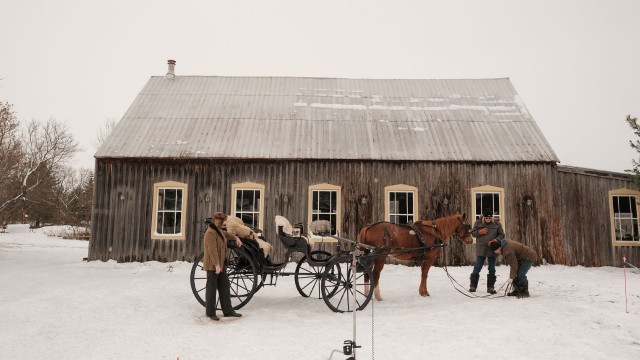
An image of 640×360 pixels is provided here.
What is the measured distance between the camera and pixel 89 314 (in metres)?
7.07

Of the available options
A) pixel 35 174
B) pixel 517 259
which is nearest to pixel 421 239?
pixel 517 259

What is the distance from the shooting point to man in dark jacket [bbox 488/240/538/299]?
27.0 feet

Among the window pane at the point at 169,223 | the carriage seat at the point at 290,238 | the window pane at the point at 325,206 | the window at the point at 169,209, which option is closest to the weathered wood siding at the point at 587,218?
the window pane at the point at 325,206

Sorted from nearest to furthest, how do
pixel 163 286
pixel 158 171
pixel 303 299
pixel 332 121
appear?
1. pixel 303 299
2. pixel 163 286
3. pixel 158 171
4. pixel 332 121

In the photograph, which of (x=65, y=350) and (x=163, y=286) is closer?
(x=65, y=350)

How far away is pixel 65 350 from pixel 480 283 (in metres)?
8.52

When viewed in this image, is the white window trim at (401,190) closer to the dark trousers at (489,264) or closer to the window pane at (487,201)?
the window pane at (487,201)

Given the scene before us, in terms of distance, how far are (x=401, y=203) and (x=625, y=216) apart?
7.22 m

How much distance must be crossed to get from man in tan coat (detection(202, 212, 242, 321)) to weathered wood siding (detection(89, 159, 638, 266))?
242 inches

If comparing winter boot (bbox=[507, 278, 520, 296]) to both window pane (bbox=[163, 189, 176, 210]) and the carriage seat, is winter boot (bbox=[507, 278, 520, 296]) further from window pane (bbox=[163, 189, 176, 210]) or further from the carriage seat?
window pane (bbox=[163, 189, 176, 210])

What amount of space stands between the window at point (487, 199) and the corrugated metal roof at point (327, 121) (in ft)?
3.32

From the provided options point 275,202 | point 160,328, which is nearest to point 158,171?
point 275,202

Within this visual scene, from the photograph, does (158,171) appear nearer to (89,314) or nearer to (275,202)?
(275,202)

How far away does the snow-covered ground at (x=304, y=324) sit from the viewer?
208 inches
